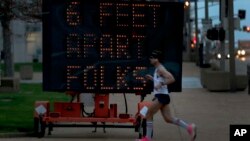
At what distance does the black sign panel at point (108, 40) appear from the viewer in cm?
1517

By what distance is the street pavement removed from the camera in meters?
15.7

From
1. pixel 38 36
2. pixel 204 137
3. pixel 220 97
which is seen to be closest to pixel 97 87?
pixel 204 137

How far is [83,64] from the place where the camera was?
49.8 feet

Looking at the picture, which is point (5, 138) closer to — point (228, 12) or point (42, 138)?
point (42, 138)

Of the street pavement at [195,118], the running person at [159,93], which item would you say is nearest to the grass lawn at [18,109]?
the street pavement at [195,118]

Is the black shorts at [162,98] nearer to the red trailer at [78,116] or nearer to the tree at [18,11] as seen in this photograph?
the red trailer at [78,116]

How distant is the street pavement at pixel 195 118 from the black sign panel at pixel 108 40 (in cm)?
112

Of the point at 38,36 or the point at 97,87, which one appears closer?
the point at 97,87

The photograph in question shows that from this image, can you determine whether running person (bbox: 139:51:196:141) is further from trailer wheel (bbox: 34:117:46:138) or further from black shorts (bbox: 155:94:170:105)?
trailer wheel (bbox: 34:117:46:138)

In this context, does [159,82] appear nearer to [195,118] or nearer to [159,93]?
[159,93]

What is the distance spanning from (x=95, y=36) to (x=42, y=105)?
5.78ft

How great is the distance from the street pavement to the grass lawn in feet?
2.75

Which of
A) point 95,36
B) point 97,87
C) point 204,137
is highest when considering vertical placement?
point 95,36

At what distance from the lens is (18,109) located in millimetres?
20922
